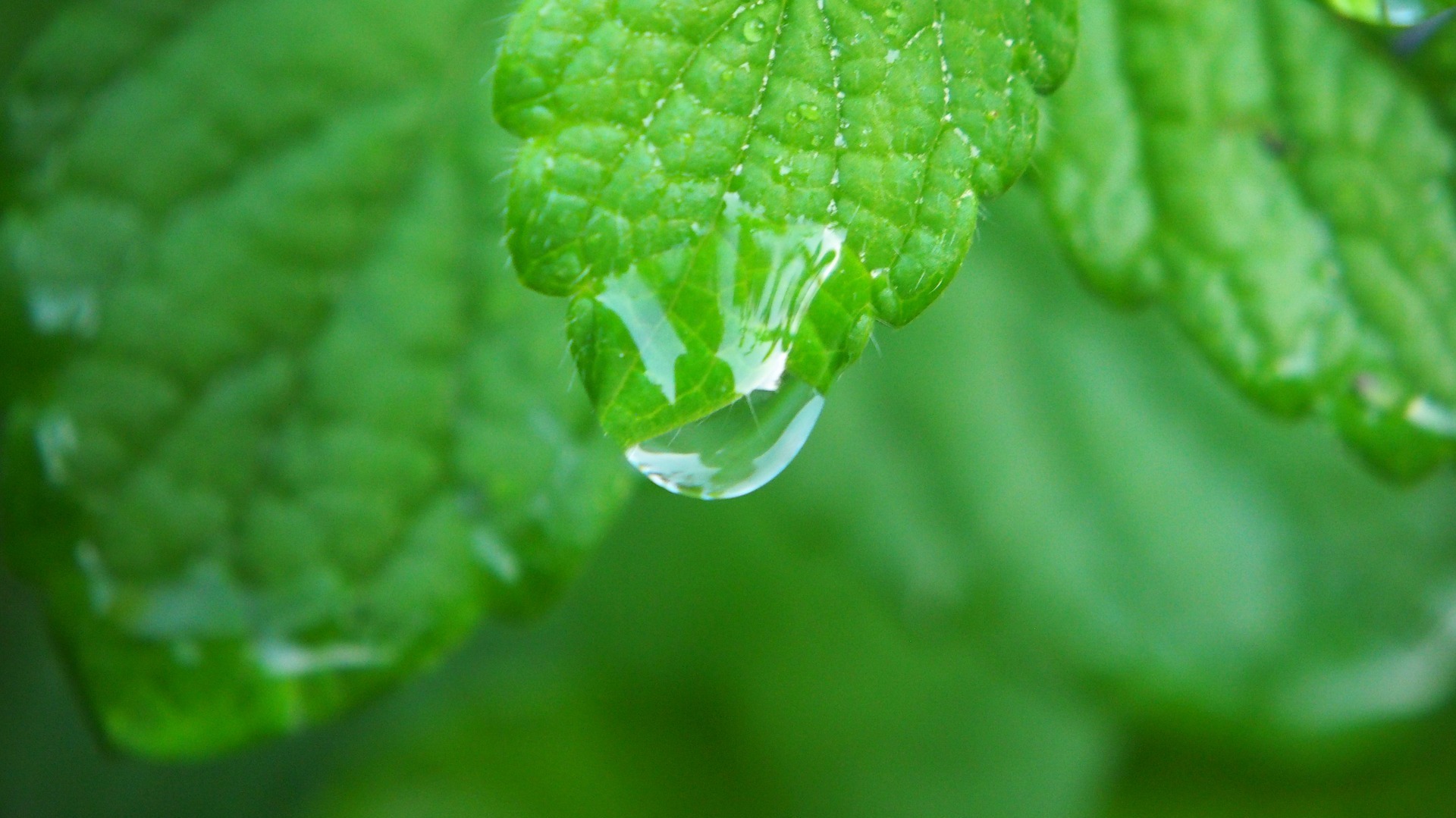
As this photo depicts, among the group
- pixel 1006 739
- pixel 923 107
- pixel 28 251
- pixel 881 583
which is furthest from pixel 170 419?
pixel 1006 739

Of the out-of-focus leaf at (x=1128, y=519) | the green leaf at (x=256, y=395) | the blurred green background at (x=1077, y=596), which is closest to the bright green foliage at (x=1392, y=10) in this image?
the green leaf at (x=256, y=395)

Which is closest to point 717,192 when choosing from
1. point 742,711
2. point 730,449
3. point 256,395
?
point 730,449

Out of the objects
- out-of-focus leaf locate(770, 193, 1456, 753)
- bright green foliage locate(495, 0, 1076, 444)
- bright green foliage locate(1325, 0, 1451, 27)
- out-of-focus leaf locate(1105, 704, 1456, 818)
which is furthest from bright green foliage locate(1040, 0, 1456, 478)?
out-of-focus leaf locate(1105, 704, 1456, 818)

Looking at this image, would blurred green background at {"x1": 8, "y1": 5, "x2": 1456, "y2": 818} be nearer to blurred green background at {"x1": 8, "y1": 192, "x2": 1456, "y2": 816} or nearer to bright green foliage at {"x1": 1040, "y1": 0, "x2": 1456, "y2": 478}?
blurred green background at {"x1": 8, "y1": 192, "x2": 1456, "y2": 816}

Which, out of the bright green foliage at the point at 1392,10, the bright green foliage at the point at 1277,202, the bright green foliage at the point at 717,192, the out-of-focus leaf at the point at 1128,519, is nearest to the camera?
the bright green foliage at the point at 717,192

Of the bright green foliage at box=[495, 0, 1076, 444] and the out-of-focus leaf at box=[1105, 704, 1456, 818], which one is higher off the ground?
the bright green foliage at box=[495, 0, 1076, 444]

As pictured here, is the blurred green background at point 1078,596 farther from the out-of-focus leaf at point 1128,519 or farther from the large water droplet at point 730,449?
the large water droplet at point 730,449

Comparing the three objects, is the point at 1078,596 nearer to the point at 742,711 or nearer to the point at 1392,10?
the point at 742,711
